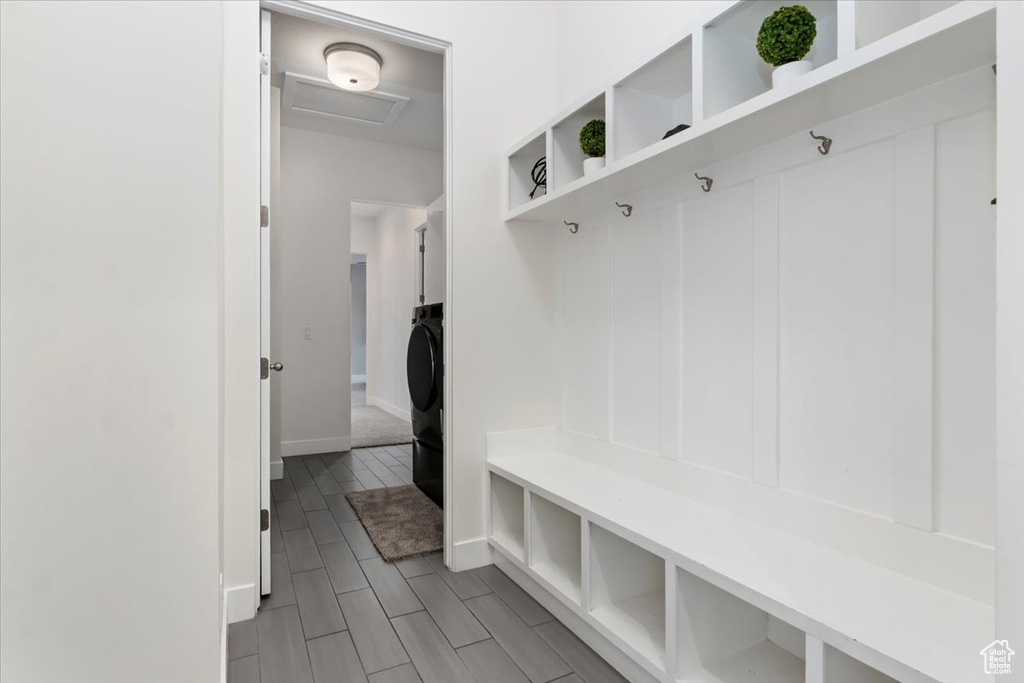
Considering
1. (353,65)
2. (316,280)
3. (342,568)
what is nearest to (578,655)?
(342,568)

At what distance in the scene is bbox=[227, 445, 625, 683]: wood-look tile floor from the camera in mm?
1532

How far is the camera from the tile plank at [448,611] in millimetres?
1713

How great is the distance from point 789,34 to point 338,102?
3419 millimetres

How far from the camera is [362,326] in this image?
10180mm

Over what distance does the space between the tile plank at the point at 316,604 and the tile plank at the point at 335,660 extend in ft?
0.17

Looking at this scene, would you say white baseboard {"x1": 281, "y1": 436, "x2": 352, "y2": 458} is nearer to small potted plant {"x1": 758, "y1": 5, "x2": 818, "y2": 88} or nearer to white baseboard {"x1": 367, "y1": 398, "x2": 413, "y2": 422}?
white baseboard {"x1": 367, "y1": 398, "x2": 413, "y2": 422}

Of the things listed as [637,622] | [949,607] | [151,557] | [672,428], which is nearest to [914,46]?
[949,607]

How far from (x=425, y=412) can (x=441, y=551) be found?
3.13ft

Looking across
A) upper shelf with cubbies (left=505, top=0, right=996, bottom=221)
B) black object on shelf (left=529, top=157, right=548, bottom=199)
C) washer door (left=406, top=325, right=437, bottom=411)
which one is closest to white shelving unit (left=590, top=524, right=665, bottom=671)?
upper shelf with cubbies (left=505, top=0, right=996, bottom=221)

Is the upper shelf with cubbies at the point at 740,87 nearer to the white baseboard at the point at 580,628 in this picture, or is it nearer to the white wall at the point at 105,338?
the white wall at the point at 105,338

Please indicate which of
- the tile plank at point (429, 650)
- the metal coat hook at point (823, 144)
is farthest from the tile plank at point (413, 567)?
the metal coat hook at point (823, 144)

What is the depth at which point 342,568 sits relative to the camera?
2219mm

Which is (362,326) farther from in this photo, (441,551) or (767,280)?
(767,280)

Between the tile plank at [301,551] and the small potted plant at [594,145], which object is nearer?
the small potted plant at [594,145]
